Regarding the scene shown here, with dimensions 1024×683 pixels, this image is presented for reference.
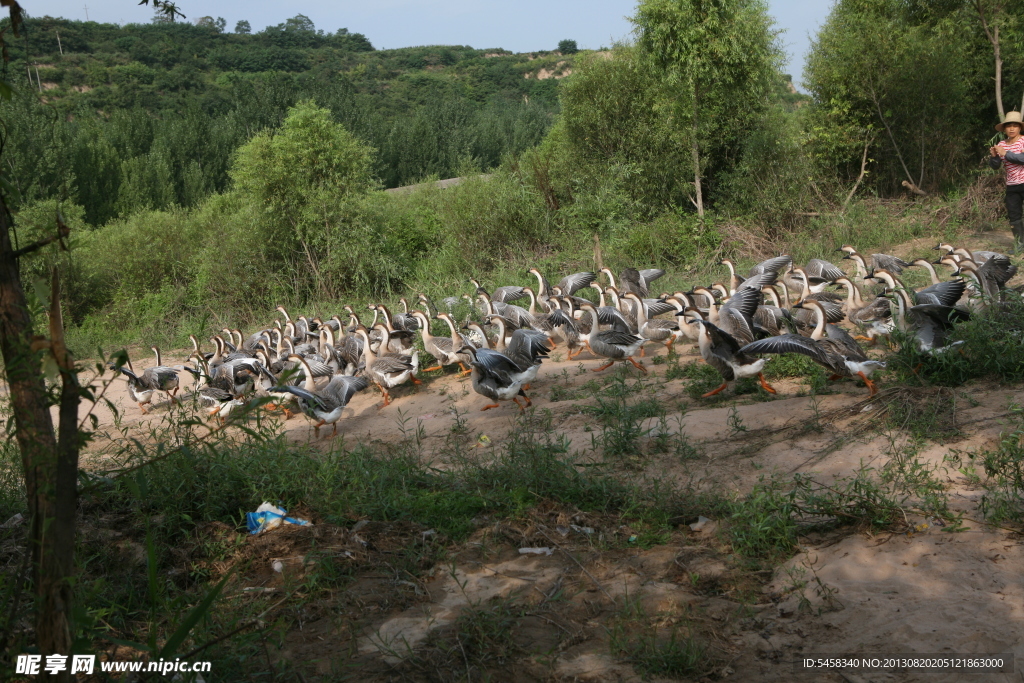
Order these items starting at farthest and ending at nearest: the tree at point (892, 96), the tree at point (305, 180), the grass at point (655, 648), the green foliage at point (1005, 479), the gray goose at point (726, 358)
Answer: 1. the tree at point (305, 180)
2. the tree at point (892, 96)
3. the gray goose at point (726, 358)
4. the green foliage at point (1005, 479)
5. the grass at point (655, 648)

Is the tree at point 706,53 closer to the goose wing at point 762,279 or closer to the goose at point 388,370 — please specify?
the goose wing at point 762,279

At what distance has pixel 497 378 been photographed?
8773 millimetres

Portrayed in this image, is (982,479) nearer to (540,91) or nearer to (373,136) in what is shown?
(373,136)

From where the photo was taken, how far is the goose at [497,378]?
863cm

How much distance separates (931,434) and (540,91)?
68844 mm

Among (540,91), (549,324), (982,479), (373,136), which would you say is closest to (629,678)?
(982,479)

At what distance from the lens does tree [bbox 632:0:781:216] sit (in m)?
13.6

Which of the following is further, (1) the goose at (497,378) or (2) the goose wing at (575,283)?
(2) the goose wing at (575,283)

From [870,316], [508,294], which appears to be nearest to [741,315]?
Answer: [870,316]

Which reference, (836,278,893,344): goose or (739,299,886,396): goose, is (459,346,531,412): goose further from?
(836,278,893,344): goose

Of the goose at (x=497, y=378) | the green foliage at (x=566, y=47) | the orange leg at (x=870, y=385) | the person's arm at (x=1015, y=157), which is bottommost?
the goose at (x=497, y=378)

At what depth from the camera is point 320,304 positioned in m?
16.2

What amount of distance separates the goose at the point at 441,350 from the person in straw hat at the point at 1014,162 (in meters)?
8.20

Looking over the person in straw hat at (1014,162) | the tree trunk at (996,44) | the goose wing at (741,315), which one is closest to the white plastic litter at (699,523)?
the goose wing at (741,315)
